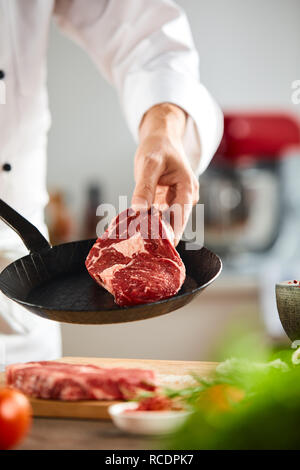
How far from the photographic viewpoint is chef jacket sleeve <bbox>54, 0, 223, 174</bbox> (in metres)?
1.21

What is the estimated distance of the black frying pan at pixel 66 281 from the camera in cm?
86

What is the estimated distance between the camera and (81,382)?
919 millimetres

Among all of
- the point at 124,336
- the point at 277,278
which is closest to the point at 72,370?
the point at 124,336

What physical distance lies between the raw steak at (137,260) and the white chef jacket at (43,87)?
0.31 m

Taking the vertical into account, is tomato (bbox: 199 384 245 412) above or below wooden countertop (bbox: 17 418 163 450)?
above

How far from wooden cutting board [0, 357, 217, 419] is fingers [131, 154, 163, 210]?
0.29 meters

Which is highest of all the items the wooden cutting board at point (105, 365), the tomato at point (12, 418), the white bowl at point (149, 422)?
the tomato at point (12, 418)

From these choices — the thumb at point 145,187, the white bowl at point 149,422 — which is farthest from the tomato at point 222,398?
the thumb at point 145,187

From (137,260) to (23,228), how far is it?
21 cm

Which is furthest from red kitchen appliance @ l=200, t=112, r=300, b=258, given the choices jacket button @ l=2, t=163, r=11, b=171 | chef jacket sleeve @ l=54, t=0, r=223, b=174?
jacket button @ l=2, t=163, r=11, b=171

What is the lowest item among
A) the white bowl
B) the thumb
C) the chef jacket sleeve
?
the white bowl

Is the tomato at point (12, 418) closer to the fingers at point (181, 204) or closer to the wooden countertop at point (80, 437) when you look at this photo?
the wooden countertop at point (80, 437)

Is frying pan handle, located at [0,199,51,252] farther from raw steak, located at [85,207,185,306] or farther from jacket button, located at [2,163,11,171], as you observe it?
jacket button, located at [2,163,11,171]
